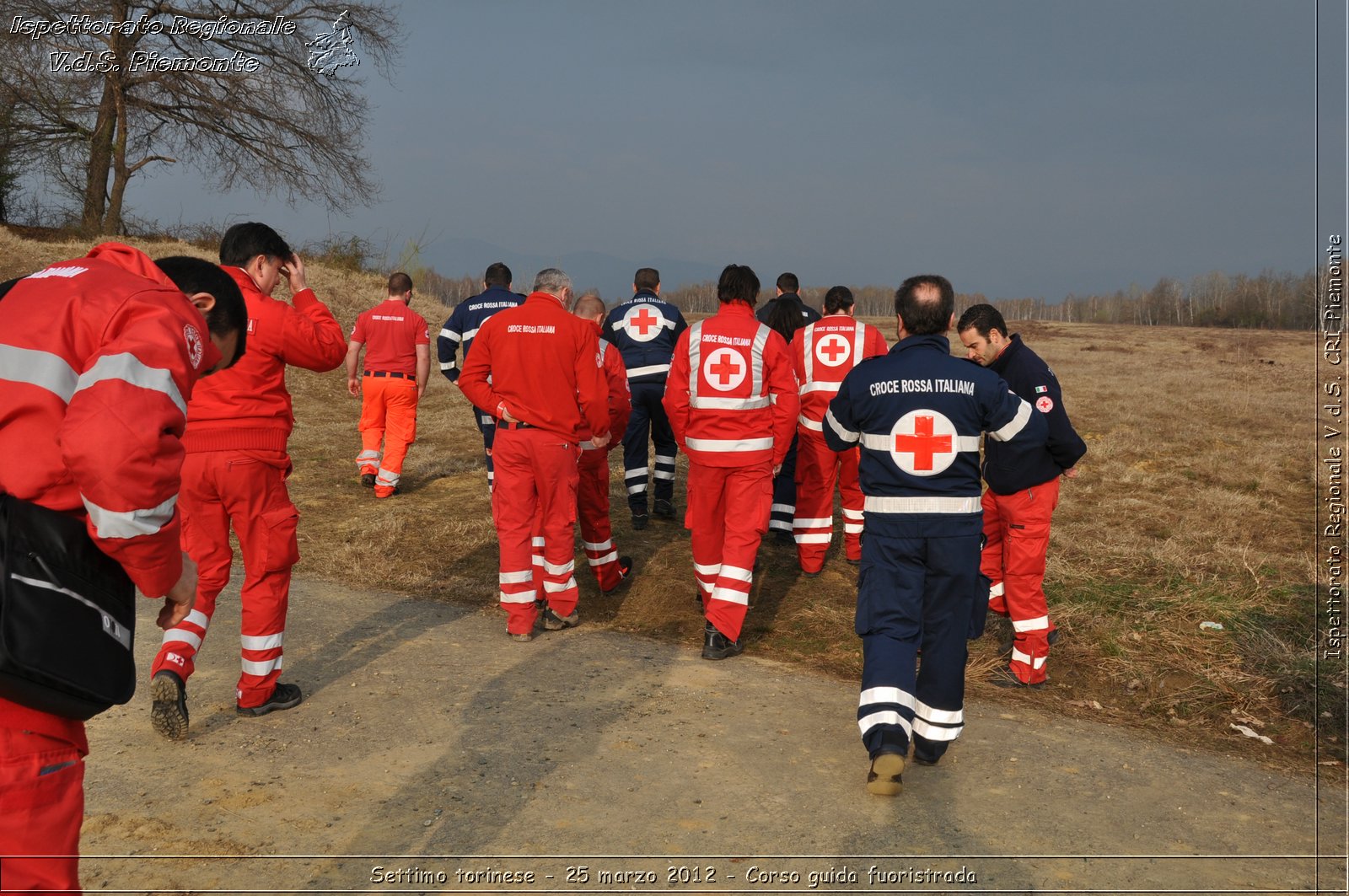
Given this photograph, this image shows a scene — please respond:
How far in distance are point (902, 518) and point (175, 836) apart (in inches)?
133

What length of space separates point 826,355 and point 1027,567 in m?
3.09

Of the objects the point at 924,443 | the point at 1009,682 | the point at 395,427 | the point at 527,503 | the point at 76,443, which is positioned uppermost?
the point at 76,443

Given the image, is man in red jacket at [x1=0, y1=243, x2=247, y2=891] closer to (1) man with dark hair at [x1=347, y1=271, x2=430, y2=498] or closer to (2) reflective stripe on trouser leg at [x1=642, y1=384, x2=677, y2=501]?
(2) reflective stripe on trouser leg at [x1=642, y1=384, x2=677, y2=501]

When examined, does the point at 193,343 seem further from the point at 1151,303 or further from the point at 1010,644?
the point at 1151,303

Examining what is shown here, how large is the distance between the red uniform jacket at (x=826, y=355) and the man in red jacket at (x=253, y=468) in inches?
173

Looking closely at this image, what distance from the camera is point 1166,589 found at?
25.4 ft

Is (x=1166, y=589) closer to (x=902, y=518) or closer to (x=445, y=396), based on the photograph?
(x=902, y=518)

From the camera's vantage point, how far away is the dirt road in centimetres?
380

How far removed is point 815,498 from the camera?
8391mm

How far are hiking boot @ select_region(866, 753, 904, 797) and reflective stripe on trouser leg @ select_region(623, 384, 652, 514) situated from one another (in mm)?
5762

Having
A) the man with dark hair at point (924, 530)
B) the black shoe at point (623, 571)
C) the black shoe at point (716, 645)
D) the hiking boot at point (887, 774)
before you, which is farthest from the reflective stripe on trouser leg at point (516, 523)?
the hiking boot at point (887, 774)

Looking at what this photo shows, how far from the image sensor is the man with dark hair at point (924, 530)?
4.69 meters

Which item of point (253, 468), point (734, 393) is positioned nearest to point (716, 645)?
point (734, 393)

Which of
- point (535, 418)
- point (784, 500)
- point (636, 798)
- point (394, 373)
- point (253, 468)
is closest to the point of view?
point (636, 798)
